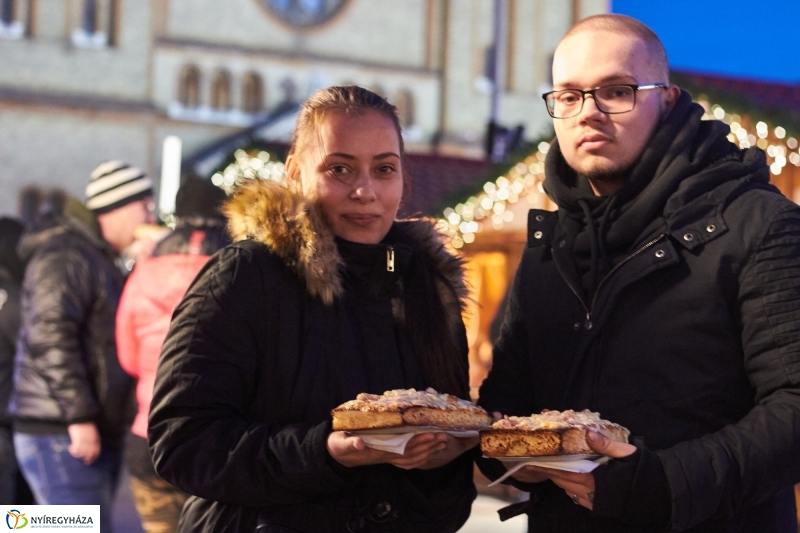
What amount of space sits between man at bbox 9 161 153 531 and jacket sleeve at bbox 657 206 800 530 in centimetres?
344

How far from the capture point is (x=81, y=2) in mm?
29516

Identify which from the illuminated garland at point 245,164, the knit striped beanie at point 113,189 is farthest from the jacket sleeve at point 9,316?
the illuminated garland at point 245,164

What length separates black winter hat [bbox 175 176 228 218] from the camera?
4660mm

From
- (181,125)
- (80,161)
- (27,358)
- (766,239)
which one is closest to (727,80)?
(181,125)

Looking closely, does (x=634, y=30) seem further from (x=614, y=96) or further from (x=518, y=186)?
(x=518, y=186)

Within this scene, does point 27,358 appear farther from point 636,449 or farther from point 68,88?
point 68,88

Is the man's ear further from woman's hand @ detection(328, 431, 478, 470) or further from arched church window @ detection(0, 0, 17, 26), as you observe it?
arched church window @ detection(0, 0, 17, 26)

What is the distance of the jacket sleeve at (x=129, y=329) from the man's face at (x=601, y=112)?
2725mm

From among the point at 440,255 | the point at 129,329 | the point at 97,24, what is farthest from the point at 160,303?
the point at 97,24

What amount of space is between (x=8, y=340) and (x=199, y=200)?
6.14 ft

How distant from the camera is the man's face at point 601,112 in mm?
2500

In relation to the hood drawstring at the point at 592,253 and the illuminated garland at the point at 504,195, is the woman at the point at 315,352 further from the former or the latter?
the illuminated garland at the point at 504,195

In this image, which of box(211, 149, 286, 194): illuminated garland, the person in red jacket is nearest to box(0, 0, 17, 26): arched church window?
box(211, 149, 286, 194): illuminated garland

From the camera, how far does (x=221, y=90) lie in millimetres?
30438
